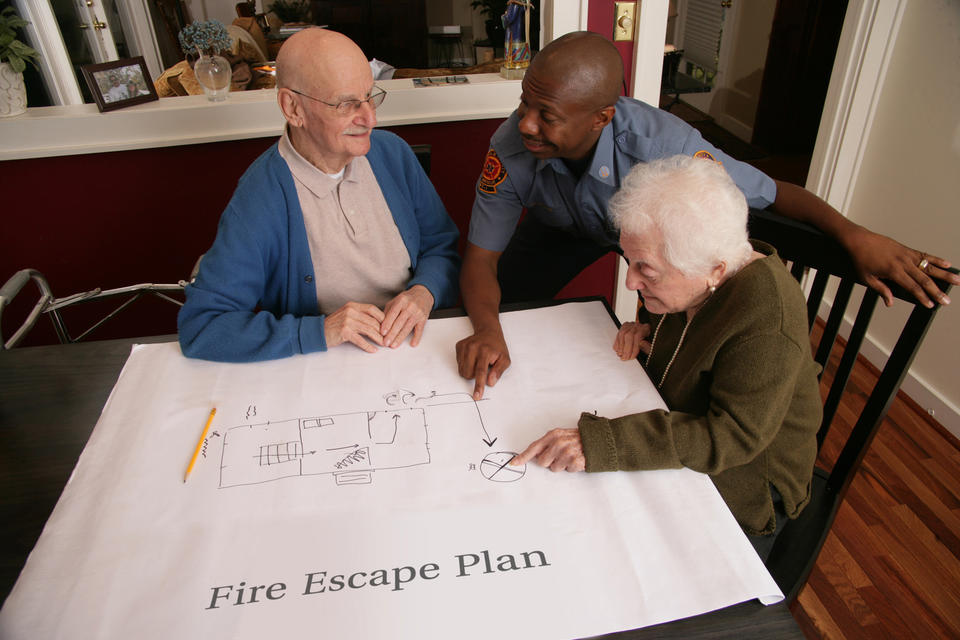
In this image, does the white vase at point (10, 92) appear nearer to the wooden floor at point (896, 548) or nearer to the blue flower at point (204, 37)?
the blue flower at point (204, 37)

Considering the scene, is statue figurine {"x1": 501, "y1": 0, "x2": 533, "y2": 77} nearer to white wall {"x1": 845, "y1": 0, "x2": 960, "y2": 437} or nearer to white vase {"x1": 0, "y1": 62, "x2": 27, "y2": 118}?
white wall {"x1": 845, "y1": 0, "x2": 960, "y2": 437}

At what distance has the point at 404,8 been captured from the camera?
21.0 feet

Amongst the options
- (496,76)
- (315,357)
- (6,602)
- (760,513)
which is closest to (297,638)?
(6,602)

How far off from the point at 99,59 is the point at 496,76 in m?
3.16

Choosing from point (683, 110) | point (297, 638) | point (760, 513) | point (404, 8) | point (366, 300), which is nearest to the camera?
point (297, 638)

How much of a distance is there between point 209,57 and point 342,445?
1767 mm

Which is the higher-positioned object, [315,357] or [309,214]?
[309,214]

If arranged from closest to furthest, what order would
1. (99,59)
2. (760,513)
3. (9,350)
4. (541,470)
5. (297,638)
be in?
1. (297,638)
2. (541,470)
3. (760,513)
4. (9,350)
5. (99,59)

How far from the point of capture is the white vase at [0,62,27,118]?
199cm

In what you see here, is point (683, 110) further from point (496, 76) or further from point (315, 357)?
point (315, 357)

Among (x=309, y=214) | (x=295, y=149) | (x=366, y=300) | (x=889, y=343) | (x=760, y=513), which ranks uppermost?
(x=295, y=149)

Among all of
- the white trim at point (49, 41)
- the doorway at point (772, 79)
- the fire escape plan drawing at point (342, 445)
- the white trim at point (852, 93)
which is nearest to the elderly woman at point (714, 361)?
the fire escape plan drawing at point (342, 445)

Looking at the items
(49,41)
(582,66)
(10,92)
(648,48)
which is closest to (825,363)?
(582,66)

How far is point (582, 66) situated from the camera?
1247 millimetres
